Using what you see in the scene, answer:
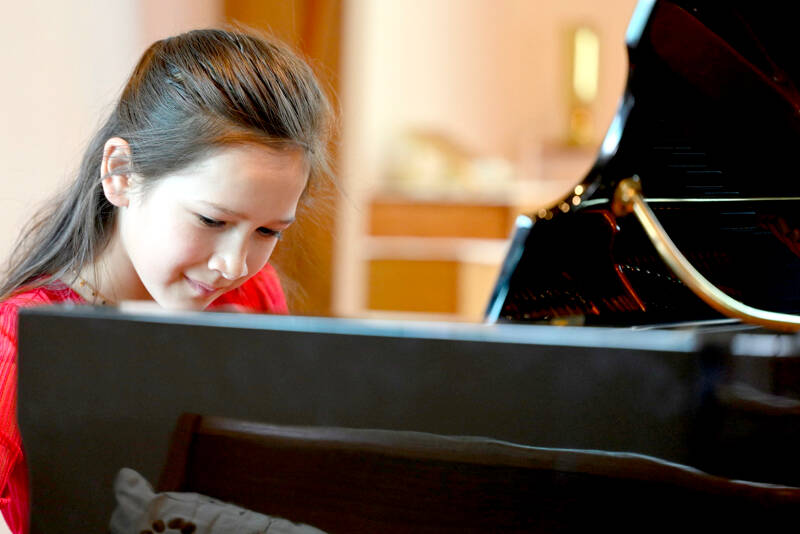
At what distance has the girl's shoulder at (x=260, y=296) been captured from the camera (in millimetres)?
1458

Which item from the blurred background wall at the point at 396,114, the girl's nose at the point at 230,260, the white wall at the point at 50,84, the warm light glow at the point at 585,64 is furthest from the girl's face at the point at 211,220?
the warm light glow at the point at 585,64

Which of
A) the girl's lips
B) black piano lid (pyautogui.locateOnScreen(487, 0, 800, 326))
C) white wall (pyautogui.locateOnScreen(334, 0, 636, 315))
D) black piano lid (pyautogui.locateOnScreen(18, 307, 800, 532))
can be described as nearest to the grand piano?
black piano lid (pyautogui.locateOnScreen(18, 307, 800, 532))

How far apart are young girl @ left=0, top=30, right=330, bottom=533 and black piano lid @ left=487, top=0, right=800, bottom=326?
378mm

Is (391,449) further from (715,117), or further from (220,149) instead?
(715,117)

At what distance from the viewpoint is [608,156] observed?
1.27m

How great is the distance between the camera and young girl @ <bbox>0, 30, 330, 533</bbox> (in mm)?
1089

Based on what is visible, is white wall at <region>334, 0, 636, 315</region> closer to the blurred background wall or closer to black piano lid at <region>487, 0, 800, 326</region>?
the blurred background wall

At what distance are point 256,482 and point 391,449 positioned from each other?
12 cm

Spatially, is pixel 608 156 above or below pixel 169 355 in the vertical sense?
above

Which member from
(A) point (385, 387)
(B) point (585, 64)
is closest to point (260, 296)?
(A) point (385, 387)

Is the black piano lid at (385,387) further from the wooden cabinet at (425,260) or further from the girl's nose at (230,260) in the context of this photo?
the wooden cabinet at (425,260)

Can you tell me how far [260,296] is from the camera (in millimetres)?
1507

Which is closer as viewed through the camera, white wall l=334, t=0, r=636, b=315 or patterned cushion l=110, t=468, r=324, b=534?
patterned cushion l=110, t=468, r=324, b=534

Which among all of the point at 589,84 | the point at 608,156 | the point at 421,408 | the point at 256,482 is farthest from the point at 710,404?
the point at 589,84
